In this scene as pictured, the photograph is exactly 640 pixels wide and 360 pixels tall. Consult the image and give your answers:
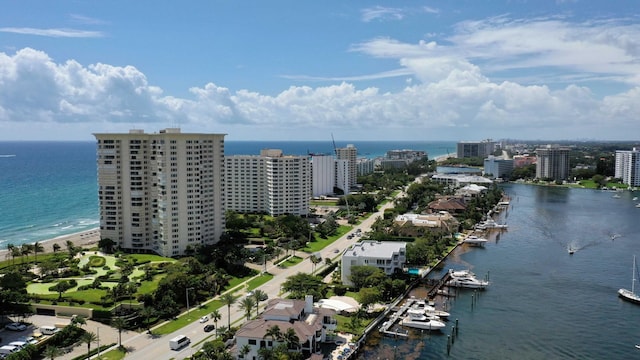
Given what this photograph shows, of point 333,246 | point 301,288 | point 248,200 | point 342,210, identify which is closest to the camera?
point 301,288

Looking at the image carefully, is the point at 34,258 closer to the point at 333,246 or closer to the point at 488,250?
the point at 333,246

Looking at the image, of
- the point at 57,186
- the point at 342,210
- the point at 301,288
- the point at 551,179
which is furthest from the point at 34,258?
the point at 551,179

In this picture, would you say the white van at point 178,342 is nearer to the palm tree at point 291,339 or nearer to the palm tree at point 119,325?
the palm tree at point 119,325

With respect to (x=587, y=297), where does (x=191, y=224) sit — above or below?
above

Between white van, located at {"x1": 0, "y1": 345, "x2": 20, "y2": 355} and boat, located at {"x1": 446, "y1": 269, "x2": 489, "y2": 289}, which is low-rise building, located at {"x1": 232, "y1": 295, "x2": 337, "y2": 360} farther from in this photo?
boat, located at {"x1": 446, "y1": 269, "x2": 489, "y2": 289}

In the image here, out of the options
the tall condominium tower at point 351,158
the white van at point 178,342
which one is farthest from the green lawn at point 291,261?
the tall condominium tower at point 351,158
